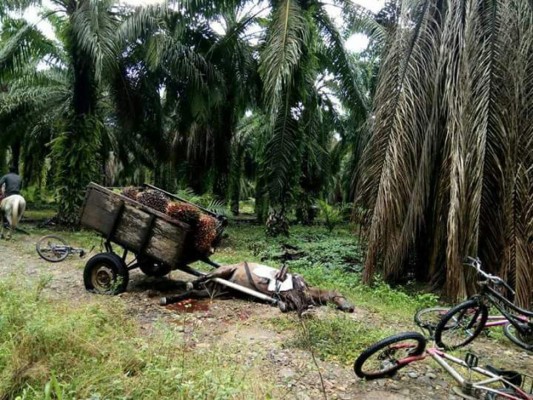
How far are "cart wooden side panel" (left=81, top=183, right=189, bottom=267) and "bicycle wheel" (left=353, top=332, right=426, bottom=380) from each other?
2979mm

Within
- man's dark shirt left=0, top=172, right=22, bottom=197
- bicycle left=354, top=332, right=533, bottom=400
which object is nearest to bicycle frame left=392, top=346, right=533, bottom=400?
bicycle left=354, top=332, right=533, bottom=400

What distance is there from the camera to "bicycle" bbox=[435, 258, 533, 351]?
3.79m

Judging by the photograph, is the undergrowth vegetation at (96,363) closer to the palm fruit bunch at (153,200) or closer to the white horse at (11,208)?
the palm fruit bunch at (153,200)

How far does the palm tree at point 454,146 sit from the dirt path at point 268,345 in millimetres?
1763

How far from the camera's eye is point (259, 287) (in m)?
6.00

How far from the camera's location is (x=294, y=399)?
3.44 metres

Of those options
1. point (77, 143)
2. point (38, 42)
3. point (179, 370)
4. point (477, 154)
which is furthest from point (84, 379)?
point (38, 42)

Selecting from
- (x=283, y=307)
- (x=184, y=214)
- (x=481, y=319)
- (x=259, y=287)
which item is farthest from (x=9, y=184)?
(x=481, y=319)

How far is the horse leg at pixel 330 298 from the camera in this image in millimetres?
5827

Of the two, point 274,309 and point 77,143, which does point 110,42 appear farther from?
point 274,309

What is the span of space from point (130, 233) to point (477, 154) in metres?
5.43

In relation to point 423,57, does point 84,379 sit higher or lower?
lower

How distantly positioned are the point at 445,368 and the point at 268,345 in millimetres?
1817

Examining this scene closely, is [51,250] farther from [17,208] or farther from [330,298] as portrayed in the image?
[330,298]
